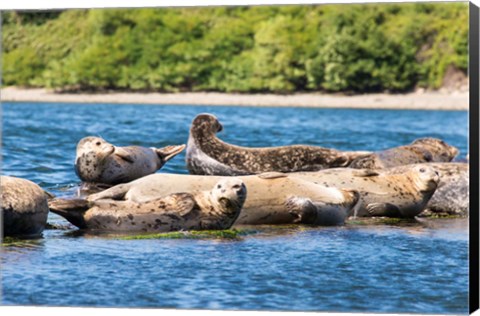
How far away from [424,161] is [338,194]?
3458 mm

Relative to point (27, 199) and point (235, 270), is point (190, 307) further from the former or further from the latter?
point (27, 199)

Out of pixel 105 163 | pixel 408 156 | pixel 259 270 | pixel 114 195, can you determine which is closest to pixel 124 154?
pixel 105 163

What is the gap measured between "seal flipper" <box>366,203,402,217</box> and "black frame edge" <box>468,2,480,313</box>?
400 cm

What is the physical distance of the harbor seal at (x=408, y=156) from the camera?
14.8 meters

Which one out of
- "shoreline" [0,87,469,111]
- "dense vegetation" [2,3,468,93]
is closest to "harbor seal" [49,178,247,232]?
"dense vegetation" [2,3,468,93]

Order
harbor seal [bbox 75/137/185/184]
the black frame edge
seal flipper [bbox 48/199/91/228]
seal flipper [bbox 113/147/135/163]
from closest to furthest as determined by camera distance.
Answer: the black frame edge, seal flipper [bbox 48/199/91/228], harbor seal [bbox 75/137/185/184], seal flipper [bbox 113/147/135/163]

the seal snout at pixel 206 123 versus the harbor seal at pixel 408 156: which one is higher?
the seal snout at pixel 206 123

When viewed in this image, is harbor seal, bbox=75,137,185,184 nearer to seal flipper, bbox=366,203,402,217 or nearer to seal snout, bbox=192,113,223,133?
seal snout, bbox=192,113,223,133

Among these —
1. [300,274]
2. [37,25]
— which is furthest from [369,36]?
[300,274]

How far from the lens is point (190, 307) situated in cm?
845

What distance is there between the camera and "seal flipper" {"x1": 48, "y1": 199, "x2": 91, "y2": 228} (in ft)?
35.7

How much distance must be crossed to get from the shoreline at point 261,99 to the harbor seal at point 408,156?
14.9m

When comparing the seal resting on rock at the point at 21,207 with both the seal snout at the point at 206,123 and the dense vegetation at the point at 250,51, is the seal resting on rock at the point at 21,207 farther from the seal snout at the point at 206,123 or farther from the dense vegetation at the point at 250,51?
the dense vegetation at the point at 250,51

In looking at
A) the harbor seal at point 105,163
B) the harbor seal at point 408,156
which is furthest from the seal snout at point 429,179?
the harbor seal at point 105,163
